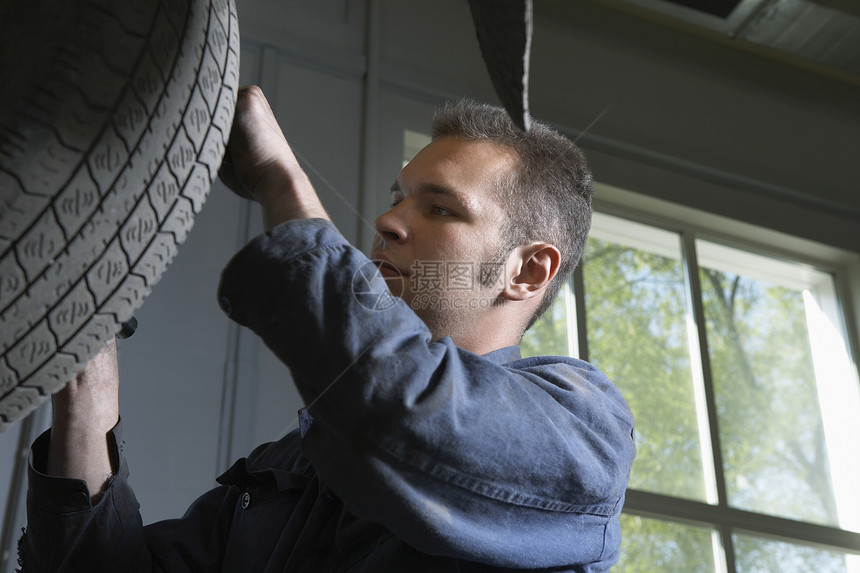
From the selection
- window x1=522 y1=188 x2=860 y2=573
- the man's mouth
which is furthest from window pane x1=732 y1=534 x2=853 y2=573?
the man's mouth

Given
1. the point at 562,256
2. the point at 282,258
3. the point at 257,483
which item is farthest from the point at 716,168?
the point at 282,258

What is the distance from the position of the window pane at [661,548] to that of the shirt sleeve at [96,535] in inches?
49.5

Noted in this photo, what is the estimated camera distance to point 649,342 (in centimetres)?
227

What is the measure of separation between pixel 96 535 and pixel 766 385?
1.89 meters

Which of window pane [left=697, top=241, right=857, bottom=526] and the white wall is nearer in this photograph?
the white wall

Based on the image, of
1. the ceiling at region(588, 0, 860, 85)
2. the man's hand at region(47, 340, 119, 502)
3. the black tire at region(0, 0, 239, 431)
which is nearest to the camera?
the black tire at region(0, 0, 239, 431)

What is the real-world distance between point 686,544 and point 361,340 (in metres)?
1.63

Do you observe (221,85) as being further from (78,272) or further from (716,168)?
(716,168)

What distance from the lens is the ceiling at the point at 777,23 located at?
92.3 inches

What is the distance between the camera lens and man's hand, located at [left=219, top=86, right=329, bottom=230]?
0.68 meters

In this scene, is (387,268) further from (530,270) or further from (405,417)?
(405,417)

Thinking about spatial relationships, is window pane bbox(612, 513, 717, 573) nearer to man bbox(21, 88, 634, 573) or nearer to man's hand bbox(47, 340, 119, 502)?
man bbox(21, 88, 634, 573)

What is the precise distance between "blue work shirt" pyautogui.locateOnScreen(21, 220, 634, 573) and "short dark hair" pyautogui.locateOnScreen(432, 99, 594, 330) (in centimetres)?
29

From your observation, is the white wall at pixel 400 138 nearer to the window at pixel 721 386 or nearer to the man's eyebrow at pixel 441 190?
the window at pixel 721 386
